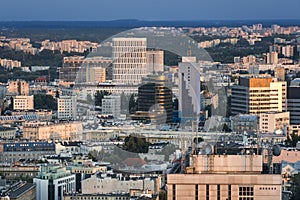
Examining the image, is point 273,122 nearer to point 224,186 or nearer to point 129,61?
point 129,61

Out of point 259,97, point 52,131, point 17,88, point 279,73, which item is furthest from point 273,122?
point 17,88

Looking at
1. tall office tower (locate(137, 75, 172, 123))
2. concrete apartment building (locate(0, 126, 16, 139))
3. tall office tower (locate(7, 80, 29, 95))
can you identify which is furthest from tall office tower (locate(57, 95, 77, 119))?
tall office tower (locate(7, 80, 29, 95))

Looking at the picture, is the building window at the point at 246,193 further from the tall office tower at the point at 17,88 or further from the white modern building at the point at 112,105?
the tall office tower at the point at 17,88

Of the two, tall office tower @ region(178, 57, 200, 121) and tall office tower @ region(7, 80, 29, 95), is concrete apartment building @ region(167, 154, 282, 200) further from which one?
tall office tower @ region(7, 80, 29, 95)

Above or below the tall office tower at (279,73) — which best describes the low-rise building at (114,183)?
below

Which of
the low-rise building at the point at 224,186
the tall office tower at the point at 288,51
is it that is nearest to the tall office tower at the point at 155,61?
the tall office tower at the point at 288,51

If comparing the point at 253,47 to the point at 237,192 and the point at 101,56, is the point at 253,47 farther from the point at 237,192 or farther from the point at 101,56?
the point at 237,192

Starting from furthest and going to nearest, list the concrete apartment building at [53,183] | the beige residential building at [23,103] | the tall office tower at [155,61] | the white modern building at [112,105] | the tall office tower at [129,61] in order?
Result: the beige residential building at [23,103]
the tall office tower at [129,61]
the tall office tower at [155,61]
the white modern building at [112,105]
the concrete apartment building at [53,183]

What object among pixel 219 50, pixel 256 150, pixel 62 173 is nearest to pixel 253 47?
pixel 219 50
